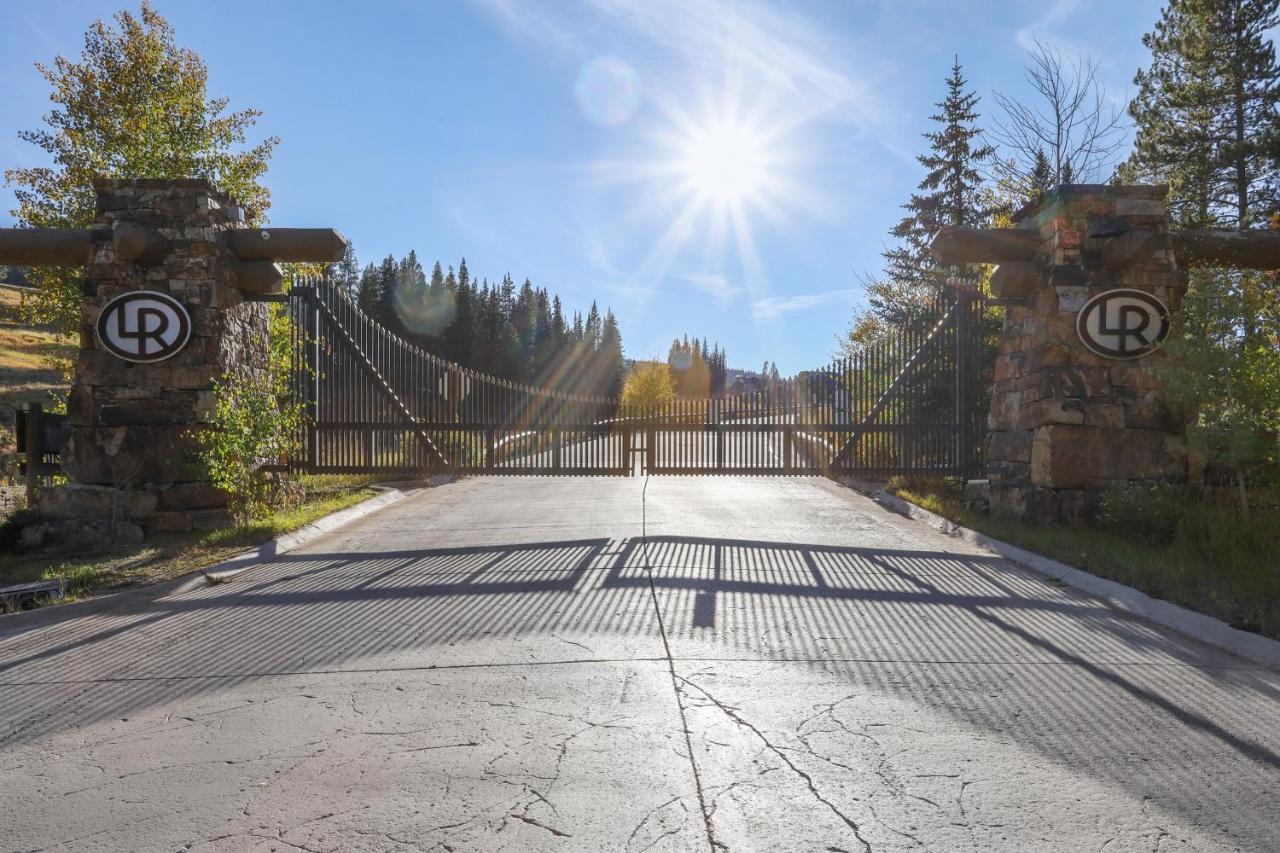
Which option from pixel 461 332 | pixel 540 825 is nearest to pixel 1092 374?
pixel 540 825

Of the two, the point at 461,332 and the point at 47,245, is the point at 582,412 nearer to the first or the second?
the point at 47,245

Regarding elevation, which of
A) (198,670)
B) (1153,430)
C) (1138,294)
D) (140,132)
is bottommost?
(198,670)

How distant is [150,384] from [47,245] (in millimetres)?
2276

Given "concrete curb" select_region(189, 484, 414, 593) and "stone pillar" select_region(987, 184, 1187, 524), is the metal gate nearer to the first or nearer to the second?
"concrete curb" select_region(189, 484, 414, 593)

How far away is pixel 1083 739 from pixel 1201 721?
73 centimetres

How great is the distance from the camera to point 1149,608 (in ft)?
20.9

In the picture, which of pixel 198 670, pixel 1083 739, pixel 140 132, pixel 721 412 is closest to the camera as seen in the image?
pixel 1083 739

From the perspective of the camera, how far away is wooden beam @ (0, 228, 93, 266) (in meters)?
10.1

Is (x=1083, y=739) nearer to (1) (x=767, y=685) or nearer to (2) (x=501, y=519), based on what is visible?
(1) (x=767, y=685)

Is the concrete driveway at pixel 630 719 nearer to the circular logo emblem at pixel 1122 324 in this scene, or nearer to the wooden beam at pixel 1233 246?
the circular logo emblem at pixel 1122 324

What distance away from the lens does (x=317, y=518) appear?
1057cm

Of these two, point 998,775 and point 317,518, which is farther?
point 317,518

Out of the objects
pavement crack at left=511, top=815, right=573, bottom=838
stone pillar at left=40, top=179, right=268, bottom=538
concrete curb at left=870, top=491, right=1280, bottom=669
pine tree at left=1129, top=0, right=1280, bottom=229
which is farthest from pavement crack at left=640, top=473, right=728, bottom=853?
pine tree at left=1129, top=0, right=1280, bottom=229

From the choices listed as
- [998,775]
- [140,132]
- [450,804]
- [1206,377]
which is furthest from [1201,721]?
[140,132]
